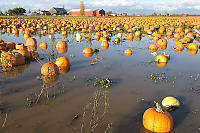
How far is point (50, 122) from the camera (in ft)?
14.7

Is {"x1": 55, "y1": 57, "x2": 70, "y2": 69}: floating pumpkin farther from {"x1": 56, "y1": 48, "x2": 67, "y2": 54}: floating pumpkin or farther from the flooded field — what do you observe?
{"x1": 56, "y1": 48, "x2": 67, "y2": 54}: floating pumpkin

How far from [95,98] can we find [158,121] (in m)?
1.68

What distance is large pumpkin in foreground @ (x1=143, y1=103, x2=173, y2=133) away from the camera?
411cm

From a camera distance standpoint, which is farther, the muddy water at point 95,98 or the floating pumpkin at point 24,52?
the floating pumpkin at point 24,52

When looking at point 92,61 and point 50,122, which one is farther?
point 92,61

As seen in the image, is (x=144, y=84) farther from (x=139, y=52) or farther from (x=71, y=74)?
(x=139, y=52)

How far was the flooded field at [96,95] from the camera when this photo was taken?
4425 mm

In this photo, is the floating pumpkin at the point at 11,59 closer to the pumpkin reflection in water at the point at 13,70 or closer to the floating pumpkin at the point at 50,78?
the pumpkin reflection in water at the point at 13,70

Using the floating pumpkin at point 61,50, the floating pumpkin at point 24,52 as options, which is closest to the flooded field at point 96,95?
the floating pumpkin at point 24,52

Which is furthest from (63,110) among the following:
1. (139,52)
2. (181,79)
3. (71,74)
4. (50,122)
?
(139,52)

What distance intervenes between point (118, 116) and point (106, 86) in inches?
73.2

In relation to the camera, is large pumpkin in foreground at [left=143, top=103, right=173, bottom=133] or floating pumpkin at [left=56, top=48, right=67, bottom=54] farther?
floating pumpkin at [left=56, top=48, right=67, bottom=54]

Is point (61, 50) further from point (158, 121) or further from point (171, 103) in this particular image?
point (158, 121)

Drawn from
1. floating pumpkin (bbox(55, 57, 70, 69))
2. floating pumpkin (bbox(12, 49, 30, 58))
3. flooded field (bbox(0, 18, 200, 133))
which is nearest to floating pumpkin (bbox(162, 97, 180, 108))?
flooded field (bbox(0, 18, 200, 133))
